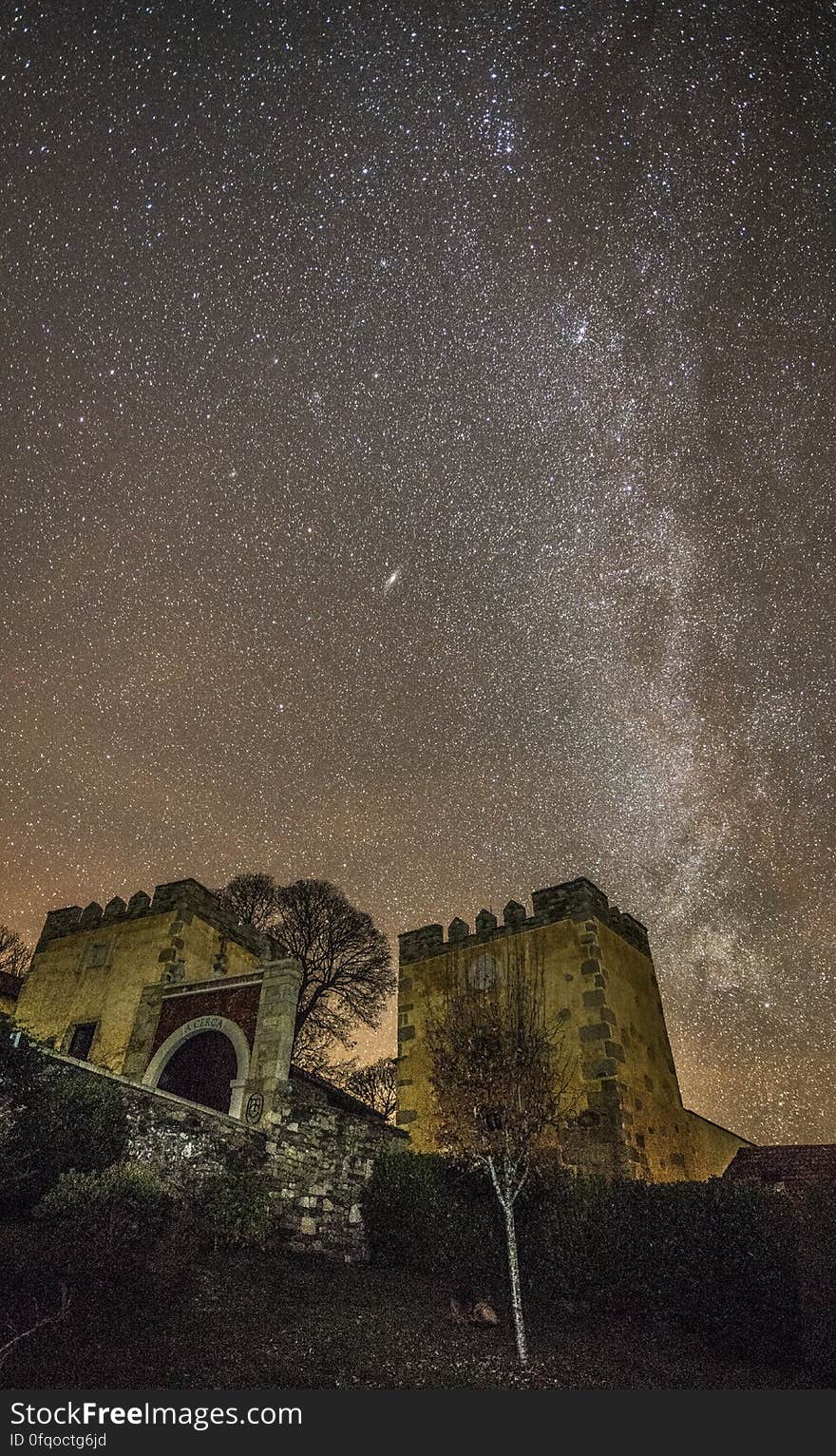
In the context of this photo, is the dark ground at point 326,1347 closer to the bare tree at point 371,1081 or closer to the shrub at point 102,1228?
the shrub at point 102,1228

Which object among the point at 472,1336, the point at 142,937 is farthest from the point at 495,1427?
the point at 142,937

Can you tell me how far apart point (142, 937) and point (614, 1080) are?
1630 centimetres

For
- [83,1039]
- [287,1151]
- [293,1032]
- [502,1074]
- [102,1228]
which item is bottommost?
[102,1228]

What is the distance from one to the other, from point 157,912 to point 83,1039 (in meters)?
4.54

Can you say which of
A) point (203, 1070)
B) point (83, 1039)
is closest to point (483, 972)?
point (203, 1070)

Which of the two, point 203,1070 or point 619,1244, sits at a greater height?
point 203,1070

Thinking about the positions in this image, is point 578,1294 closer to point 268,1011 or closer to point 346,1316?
point 346,1316

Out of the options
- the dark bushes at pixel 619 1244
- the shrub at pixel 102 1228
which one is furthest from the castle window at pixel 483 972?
the shrub at pixel 102 1228

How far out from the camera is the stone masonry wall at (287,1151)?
13258 mm

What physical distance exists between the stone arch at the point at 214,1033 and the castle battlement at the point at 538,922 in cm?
786

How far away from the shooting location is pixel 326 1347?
952 centimetres

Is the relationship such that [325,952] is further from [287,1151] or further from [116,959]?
[287,1151]

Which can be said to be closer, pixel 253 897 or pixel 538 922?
pixel 538 922

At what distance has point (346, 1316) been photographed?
11242 millimetres
